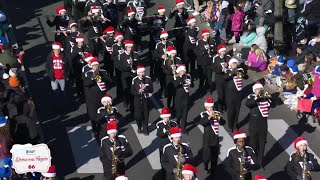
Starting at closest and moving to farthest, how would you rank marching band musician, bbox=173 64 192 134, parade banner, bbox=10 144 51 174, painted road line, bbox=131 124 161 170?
parade banner, bbox=10 144 51 174
painted road line, bbox=131 124 161 170
marching band musician, bbox=173 64 192 134

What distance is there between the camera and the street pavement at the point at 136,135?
17.4 metres

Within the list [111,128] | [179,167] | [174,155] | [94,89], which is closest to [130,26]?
[94,89]

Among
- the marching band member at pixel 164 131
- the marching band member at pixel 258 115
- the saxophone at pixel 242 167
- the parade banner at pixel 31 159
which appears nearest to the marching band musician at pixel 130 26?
the marching band member at pixel 258 115

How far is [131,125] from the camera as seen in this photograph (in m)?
19.7

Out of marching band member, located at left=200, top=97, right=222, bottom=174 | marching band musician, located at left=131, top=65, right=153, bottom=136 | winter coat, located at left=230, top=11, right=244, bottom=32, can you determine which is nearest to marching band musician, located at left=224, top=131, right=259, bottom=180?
marching band member, located at left=200, top=97, right=222, bottom=174

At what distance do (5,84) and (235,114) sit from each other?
5.40 m

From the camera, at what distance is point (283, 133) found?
63.4 ft

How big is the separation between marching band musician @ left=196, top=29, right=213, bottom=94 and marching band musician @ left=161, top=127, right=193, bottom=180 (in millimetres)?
5971

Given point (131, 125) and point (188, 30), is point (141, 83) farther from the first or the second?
point (188, 30)

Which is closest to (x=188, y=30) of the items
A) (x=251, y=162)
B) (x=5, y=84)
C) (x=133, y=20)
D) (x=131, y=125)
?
(x=133, y=20)

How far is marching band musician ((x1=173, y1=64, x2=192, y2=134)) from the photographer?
61.8 feet

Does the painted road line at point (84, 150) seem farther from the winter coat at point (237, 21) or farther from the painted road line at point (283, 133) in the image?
the winter coat at point (237, 21)

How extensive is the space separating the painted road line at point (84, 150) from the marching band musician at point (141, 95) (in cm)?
120

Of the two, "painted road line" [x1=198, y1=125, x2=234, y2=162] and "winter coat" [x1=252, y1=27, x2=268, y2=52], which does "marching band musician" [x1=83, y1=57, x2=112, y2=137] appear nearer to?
"painted road line" [x1=198, y1=125, x2=234, y2=162]
